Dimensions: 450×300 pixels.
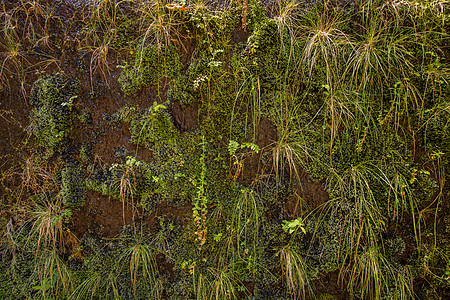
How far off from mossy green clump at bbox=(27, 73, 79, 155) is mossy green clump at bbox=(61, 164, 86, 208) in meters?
0.21

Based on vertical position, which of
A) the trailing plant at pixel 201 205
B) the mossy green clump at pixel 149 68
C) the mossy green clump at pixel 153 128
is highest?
the mossy green clump at pixel 149 68

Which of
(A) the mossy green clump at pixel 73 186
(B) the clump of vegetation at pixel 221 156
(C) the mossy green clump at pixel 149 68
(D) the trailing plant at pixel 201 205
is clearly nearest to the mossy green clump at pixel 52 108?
(B) the clump of vegetation at pixel 221 156

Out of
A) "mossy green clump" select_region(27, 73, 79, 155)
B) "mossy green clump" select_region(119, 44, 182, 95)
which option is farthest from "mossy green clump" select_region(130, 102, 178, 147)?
"mossy green clump" select_region(27, 73, 79, 155)

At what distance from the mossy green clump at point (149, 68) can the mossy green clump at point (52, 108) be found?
0.37 meters

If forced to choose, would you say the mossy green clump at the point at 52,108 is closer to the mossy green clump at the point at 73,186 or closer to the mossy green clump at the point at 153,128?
the mossy green clump at the point at 73,186

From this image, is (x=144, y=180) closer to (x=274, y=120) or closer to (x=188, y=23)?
(x=274, y=120)

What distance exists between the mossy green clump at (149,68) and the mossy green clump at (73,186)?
67 centimetres

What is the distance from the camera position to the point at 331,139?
1.61m

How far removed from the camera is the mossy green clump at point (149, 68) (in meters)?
1.64

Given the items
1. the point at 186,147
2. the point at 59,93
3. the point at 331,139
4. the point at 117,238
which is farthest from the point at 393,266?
the point at 59,93

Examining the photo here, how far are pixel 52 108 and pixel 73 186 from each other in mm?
557

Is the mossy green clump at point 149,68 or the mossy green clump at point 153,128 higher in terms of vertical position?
the mossy green clump at point 149,68

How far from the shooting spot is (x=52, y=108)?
1.65m

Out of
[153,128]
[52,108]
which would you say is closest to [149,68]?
[153,128]
